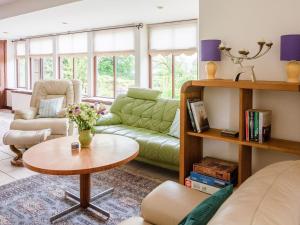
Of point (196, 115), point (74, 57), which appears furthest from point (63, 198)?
point (74, 57)

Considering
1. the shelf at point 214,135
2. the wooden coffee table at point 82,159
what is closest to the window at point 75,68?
the wooden coffee table at point 82,159

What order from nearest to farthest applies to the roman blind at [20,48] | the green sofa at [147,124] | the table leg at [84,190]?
1. the table leg at [84,190]
2. the green sofa at [147,124]
3. the roman blind at [20,48]

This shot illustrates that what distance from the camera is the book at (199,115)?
2.38 metres

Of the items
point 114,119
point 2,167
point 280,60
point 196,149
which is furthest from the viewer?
point 114,119

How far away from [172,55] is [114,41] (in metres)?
1.31

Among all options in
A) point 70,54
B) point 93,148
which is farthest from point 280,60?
point 70,54

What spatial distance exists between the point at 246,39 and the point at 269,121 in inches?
26.4

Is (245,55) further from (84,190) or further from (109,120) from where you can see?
(109,120)

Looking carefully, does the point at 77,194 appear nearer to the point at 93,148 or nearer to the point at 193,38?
the point at 93,148

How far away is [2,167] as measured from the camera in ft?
12.2

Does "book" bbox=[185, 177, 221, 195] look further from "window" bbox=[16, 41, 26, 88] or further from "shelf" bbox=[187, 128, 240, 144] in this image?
"window" bbox=[16, 41, 26, 88]

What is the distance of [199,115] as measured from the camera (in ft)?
7.93

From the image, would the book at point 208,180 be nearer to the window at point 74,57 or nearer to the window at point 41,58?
the window at point 74,57

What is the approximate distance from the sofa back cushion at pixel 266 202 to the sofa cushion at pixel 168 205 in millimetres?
540
